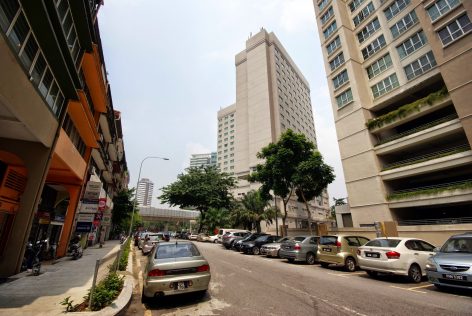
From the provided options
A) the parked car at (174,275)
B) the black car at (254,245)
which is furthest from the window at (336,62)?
the parked car at (174,275)

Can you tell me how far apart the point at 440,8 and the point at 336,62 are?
1207 cm

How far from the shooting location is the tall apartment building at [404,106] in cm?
2140

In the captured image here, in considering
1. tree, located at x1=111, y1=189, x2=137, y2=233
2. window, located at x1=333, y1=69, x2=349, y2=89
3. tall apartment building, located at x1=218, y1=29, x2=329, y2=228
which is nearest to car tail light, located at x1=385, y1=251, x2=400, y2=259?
window, located at x1=333, y1=69, x2=349, y2=89

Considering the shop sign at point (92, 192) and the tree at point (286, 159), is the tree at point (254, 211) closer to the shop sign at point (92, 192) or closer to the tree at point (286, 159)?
the tree at point (286, 159)

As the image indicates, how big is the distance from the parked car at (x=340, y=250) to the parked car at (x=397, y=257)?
5.93ft

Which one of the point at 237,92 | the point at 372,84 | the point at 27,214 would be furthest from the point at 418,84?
the point at 237,92

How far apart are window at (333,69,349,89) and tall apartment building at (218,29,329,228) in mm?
24676

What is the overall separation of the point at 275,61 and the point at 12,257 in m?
70.6

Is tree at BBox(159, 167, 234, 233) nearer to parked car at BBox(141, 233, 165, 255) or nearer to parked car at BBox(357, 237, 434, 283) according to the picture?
parked car at BBox(141, 233, 165, 255)

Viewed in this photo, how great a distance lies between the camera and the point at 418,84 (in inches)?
978

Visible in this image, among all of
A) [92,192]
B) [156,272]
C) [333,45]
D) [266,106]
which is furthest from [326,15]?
[156,272]

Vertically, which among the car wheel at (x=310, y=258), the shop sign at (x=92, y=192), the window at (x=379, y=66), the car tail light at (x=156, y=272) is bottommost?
the car wheel at (x=310, y=258)

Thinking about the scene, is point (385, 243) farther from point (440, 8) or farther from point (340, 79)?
point (340, 79)

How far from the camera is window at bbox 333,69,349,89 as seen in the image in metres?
31.9
